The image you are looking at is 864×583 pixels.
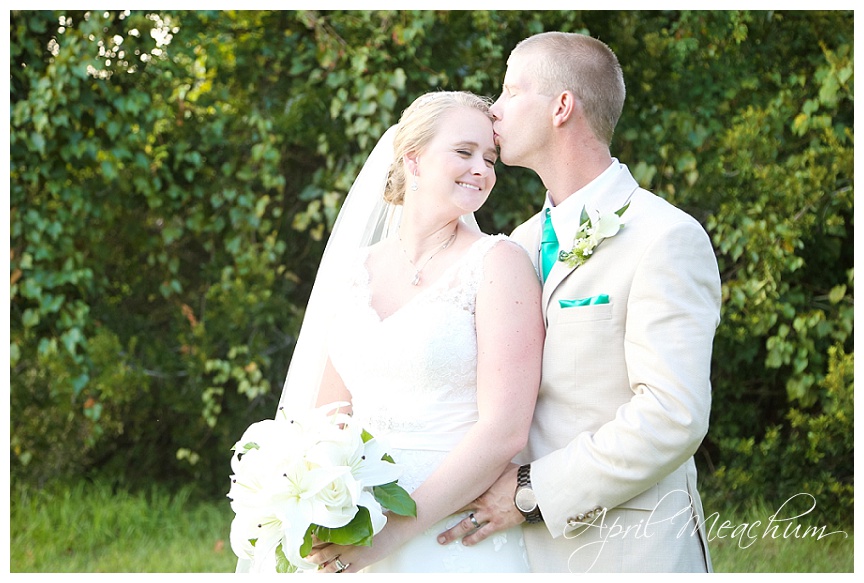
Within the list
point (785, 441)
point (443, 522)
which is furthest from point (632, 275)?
point (785, 441)

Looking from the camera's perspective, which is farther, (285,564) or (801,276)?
(801,276)

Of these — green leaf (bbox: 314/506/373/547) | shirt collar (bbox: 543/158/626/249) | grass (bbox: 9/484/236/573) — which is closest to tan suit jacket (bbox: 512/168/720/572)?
shirt collar (bbox: 543/158/626/249)

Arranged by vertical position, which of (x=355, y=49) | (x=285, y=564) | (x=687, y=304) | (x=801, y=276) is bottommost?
(x=801, y=276)

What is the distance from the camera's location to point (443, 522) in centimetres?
235

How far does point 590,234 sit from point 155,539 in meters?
3.93

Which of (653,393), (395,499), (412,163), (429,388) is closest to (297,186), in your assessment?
(412,163)

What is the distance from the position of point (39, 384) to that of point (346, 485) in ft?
14.2

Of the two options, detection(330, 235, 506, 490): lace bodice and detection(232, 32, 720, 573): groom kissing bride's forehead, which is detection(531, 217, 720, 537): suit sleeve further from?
detection(330, 235, 506, 490): lace bodice

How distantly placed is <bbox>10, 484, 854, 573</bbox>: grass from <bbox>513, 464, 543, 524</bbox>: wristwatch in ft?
8.11

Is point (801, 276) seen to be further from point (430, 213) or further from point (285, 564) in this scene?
point (285, 564)

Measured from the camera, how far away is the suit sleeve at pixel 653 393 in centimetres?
214

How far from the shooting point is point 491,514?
2.32 m

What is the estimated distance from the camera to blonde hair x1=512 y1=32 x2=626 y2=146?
2.62 metres

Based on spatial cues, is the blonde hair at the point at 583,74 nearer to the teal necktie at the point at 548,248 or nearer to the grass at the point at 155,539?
the teal necktie at the point at 548,248
